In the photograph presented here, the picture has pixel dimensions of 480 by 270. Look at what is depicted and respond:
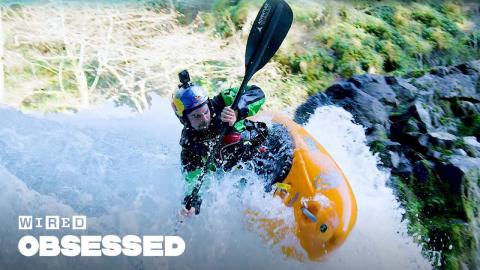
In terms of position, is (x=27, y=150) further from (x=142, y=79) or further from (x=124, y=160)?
(x=142, y=79)

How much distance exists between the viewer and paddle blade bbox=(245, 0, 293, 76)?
332 centimetres

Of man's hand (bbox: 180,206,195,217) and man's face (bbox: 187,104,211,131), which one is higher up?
man's face (bbox: 187,104,211,131)

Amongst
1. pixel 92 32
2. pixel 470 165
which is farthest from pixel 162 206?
pixel 470 165

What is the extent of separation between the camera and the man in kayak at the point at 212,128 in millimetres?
3020

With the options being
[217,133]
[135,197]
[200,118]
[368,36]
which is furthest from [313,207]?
[368,36]

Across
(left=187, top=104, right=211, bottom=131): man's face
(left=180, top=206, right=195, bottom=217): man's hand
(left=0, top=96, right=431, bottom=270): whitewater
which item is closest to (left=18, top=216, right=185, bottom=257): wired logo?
(left=0, top=96, right=431, bottom=270): whitewater

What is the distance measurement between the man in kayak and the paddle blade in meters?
0.24

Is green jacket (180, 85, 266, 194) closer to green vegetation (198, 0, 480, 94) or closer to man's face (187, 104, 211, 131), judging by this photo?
man's face (187, 104, 211, 131)

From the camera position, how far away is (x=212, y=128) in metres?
3.09

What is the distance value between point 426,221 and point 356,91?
983 millimetres

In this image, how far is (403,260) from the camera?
3279 mm

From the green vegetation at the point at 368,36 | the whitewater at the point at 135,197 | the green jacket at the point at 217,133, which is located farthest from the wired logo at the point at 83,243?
the green vegetation at the point at 368,36

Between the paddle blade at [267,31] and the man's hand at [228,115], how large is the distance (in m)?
0.41

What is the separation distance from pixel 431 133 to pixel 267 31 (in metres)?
1.34
